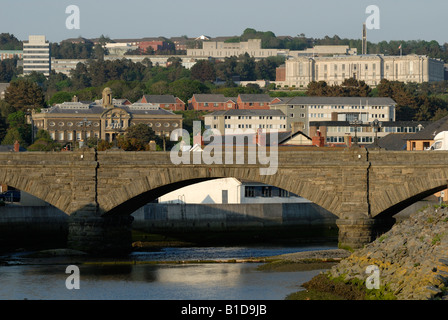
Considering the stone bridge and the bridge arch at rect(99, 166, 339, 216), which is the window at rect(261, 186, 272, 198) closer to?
the stone bridge

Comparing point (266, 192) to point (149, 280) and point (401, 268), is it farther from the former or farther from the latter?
point (401, 268)

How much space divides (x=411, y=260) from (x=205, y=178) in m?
24.6

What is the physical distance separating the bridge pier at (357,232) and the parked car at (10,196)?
36.1 m

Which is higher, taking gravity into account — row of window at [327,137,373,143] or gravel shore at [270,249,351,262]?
row of window at [327,137,373,143]

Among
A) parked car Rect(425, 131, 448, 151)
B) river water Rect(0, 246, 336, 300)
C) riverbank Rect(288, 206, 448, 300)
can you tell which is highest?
parked car Rect(425, 131, 448, 151)

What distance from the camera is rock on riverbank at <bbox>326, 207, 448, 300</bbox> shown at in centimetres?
4303

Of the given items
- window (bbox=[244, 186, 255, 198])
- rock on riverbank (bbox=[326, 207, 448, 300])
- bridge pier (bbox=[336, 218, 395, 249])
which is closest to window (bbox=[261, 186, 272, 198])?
window (bbox=[244, 186, 255, 198])

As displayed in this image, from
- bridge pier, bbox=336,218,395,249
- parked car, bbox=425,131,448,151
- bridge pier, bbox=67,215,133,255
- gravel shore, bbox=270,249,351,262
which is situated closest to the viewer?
gravel shore, bbox=270,249,351,262

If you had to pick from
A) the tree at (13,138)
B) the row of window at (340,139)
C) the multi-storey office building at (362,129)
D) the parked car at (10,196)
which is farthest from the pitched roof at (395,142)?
the tree at (13,138)

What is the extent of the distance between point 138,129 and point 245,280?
138191 mm

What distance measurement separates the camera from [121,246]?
71812mm

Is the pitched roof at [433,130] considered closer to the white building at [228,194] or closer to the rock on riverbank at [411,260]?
the white building at [228,194]

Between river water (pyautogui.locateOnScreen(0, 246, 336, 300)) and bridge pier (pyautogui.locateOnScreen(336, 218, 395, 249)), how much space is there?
251 inches

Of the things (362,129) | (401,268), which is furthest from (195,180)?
(362,129)
